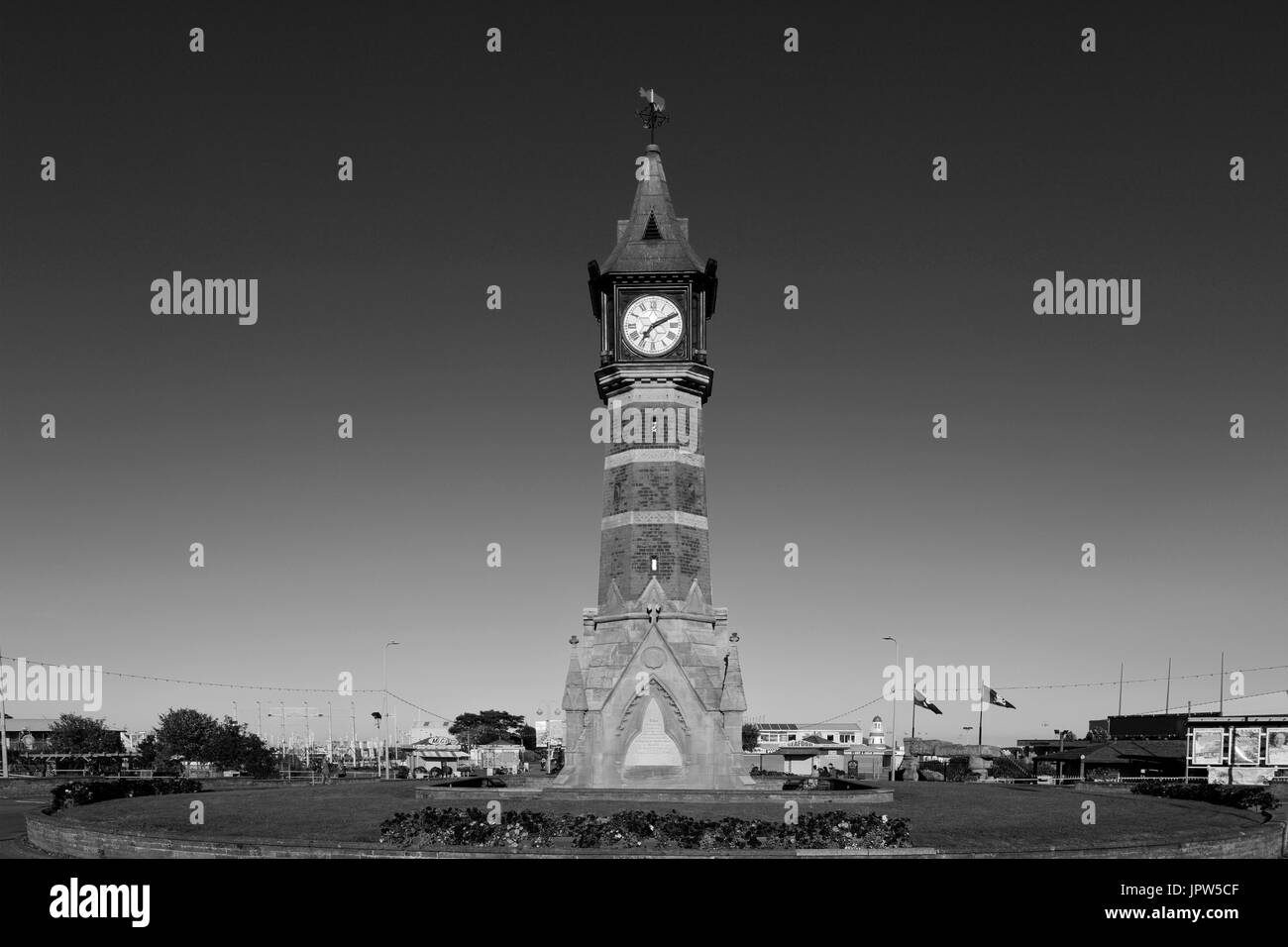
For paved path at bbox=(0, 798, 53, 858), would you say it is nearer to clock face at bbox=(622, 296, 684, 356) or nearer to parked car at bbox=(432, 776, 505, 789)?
parked car at bbox=(432, 776, 505, 789)

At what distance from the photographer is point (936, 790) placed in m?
51.7

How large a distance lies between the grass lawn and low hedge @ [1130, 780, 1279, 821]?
1.18 m

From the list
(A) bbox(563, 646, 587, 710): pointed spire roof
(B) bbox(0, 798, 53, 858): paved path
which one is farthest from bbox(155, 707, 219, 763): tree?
(A) bbox(563, 646, 587, 710): pointed spire roof

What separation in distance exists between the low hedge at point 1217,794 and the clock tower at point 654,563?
66.0ft

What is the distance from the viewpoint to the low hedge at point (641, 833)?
84.4 ft

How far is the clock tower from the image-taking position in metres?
42.6

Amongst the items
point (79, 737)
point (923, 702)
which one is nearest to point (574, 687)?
point (923, 702)
